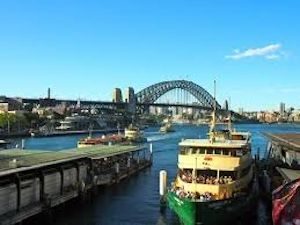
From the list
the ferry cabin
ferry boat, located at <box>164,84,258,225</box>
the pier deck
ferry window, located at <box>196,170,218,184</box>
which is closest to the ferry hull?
ferry boat, located at <box>164,84,258,225</box>

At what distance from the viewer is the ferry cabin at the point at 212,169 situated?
40.4 metres

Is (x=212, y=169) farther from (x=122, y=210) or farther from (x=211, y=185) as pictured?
(x=122, y=210)

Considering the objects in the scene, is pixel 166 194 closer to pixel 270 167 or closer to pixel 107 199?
pixel 107 199

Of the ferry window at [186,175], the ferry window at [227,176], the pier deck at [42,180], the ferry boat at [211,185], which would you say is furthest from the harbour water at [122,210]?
the ferry window at [227,176]

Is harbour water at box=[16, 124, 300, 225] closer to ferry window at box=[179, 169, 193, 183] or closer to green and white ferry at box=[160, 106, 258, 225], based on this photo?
green and white ferry at box=[160, 106, 258, 225]

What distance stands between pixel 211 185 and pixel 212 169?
1.39m

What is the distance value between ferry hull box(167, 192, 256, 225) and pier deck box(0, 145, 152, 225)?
9.05 m

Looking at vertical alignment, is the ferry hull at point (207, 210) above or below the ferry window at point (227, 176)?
below

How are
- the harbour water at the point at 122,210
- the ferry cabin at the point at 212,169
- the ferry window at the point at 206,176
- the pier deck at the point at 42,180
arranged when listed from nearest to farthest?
1. the pier deck at the point at 42,180
2. the ferry cabin at the point at 212,169
3. the ferry window at the point at 206,176
4. the harbour water at the point at 122,210

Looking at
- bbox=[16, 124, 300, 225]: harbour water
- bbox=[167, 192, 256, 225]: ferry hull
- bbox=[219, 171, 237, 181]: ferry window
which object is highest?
bbox=[219, 171, 237, 181]: ferry window

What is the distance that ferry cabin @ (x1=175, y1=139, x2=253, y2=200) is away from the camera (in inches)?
1592

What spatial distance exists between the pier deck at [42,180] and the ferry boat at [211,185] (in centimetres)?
902

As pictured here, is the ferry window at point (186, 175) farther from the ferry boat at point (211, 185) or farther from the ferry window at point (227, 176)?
the ferry window at point (227, 176)

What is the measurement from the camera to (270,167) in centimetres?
5944
